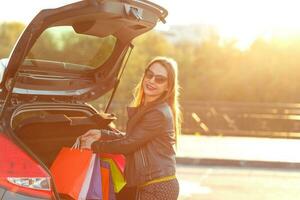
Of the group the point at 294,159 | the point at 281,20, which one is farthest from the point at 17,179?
the point at 281,20

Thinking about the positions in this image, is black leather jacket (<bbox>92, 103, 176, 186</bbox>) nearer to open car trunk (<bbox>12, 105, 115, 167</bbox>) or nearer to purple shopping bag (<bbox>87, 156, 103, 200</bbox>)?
purple shopping bag (<bbox>87, 156, 103, 200</bbox>)

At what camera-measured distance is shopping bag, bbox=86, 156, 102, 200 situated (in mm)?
4090

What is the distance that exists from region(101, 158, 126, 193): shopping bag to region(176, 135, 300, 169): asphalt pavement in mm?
6746

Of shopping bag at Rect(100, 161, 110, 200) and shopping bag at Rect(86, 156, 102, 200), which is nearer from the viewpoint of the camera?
shopping bag at Rect(86, 156, 102, 200)

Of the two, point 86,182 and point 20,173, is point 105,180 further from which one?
point 20,173

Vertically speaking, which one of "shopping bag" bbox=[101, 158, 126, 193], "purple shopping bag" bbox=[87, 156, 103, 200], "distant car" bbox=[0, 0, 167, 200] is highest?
"distant car" bbox=[0, 0, 167, 200]

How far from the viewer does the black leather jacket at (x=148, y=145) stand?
13.4 feet

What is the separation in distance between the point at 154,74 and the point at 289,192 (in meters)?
5.92

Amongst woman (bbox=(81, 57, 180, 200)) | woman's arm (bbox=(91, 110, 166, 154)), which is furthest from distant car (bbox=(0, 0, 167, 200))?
woman's arm (bbox=(91, 110, 166, 154))

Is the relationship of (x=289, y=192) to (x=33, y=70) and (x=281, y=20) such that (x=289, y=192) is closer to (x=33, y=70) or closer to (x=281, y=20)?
(x=33, y=70)

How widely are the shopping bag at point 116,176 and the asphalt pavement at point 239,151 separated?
266 inches

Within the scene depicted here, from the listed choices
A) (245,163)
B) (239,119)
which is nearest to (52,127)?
(245,163)

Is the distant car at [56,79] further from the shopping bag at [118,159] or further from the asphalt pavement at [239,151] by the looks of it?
the asphalt pavement at [239,151]

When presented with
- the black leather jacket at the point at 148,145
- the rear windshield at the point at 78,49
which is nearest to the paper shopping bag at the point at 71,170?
the black leather jacket at the point at 148,145
